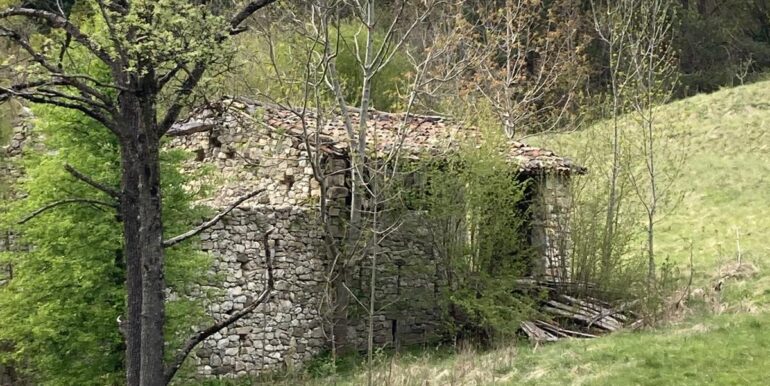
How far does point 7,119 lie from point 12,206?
682 centimetres

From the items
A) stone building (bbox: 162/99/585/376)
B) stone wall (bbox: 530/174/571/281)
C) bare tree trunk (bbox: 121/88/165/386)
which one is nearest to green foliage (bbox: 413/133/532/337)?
stone building (bbox: 162/99/585/376)

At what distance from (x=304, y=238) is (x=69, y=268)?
14.6 ft

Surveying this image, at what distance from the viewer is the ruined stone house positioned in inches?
484

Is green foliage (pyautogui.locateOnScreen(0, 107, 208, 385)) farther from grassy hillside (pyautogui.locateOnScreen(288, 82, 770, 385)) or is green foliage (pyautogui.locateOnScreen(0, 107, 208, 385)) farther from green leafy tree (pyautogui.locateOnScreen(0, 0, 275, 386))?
grassy hillside (pyautogui.locateOnScreen(288, 82, 770, 385))

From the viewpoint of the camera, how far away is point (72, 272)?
9.34 m

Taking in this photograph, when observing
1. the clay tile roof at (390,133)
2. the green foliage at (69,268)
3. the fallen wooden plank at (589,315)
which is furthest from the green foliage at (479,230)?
the green foliage at (69,268)

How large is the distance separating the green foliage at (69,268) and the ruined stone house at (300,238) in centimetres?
190

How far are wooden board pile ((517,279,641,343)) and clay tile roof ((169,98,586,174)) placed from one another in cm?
225

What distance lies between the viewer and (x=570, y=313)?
A: 13305mm

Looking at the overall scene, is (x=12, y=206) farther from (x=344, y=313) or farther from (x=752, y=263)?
(x=752, y=263)

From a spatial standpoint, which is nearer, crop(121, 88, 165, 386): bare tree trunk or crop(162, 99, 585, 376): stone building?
crop(121, 88, 165, 386): bare tree trunk

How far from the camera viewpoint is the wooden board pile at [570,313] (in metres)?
12.6

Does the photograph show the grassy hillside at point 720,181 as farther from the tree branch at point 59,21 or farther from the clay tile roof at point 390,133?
the tree branch at point 59,21

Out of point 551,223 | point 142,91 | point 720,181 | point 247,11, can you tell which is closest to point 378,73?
point 551,223
